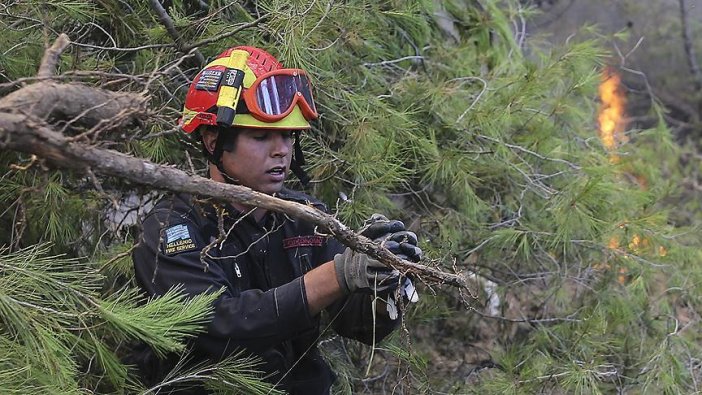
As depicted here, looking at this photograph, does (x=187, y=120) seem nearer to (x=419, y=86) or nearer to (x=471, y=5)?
(x=419, y=86)

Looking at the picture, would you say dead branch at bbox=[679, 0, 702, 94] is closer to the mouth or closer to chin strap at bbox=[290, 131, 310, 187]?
chin strap at bbox=[290, 131, 310, 187]

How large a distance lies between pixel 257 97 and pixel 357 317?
0.80 m

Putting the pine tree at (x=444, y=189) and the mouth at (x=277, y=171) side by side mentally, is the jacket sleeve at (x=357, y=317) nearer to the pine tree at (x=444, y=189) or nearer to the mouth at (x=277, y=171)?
the pine tree at (x=444, y=189)

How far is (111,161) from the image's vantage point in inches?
82.0

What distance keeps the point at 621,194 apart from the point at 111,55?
2330 millimetres

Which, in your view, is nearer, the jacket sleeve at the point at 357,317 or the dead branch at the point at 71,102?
the dead branch at the point at 71,102

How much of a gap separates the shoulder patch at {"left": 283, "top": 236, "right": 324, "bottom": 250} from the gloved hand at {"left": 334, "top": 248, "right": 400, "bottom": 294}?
405 mm

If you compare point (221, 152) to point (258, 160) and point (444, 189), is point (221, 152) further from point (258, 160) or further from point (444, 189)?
point (444, 189)

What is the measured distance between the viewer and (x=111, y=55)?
345 centimetres

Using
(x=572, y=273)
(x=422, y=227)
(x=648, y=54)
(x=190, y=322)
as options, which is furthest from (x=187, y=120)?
(x=648, y=54)

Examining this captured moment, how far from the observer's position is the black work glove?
2510 millimetres

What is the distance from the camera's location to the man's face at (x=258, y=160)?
2.84 m

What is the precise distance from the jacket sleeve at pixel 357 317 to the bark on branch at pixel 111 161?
1.21 feet

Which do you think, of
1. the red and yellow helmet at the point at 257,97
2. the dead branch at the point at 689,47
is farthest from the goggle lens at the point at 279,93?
the dead branch at the point at 689,47
